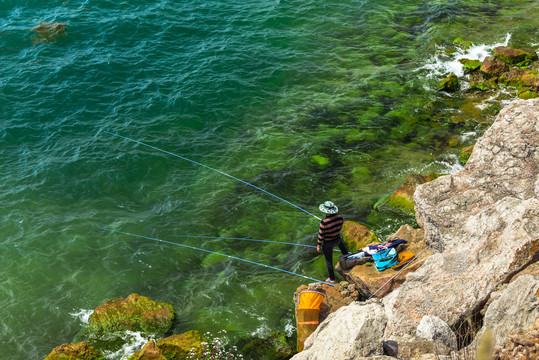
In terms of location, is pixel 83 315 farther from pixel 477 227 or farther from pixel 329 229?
pixel 477 227

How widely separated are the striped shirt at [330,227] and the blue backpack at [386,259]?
1168 mm

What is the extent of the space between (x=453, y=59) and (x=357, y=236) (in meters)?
13.4

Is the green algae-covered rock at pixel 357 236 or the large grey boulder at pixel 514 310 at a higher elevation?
the large grey boulder at pixel 514 310

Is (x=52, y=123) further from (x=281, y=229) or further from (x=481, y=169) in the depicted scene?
(x=481, y=169)

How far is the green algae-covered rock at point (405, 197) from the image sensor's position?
13.2m

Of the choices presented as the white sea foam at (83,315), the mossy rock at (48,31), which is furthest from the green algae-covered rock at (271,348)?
the mossy rock at (48,31)

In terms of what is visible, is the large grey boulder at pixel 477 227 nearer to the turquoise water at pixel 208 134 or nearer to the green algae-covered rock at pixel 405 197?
the green algae-covered rock at pixel 405 197

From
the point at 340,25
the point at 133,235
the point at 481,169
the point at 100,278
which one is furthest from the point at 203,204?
the point at 340,25

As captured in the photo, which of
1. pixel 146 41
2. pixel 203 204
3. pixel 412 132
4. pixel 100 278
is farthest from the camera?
pixel 146 41

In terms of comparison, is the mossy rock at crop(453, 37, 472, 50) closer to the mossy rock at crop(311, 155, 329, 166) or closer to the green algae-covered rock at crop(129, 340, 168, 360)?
the mossy rock at crop(311, 155, 329, 166)

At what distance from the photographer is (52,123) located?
64.4 ft

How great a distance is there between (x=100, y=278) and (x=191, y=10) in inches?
809

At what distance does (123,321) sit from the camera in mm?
10977

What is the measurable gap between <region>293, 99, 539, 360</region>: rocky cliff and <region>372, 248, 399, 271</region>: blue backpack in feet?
2.84
